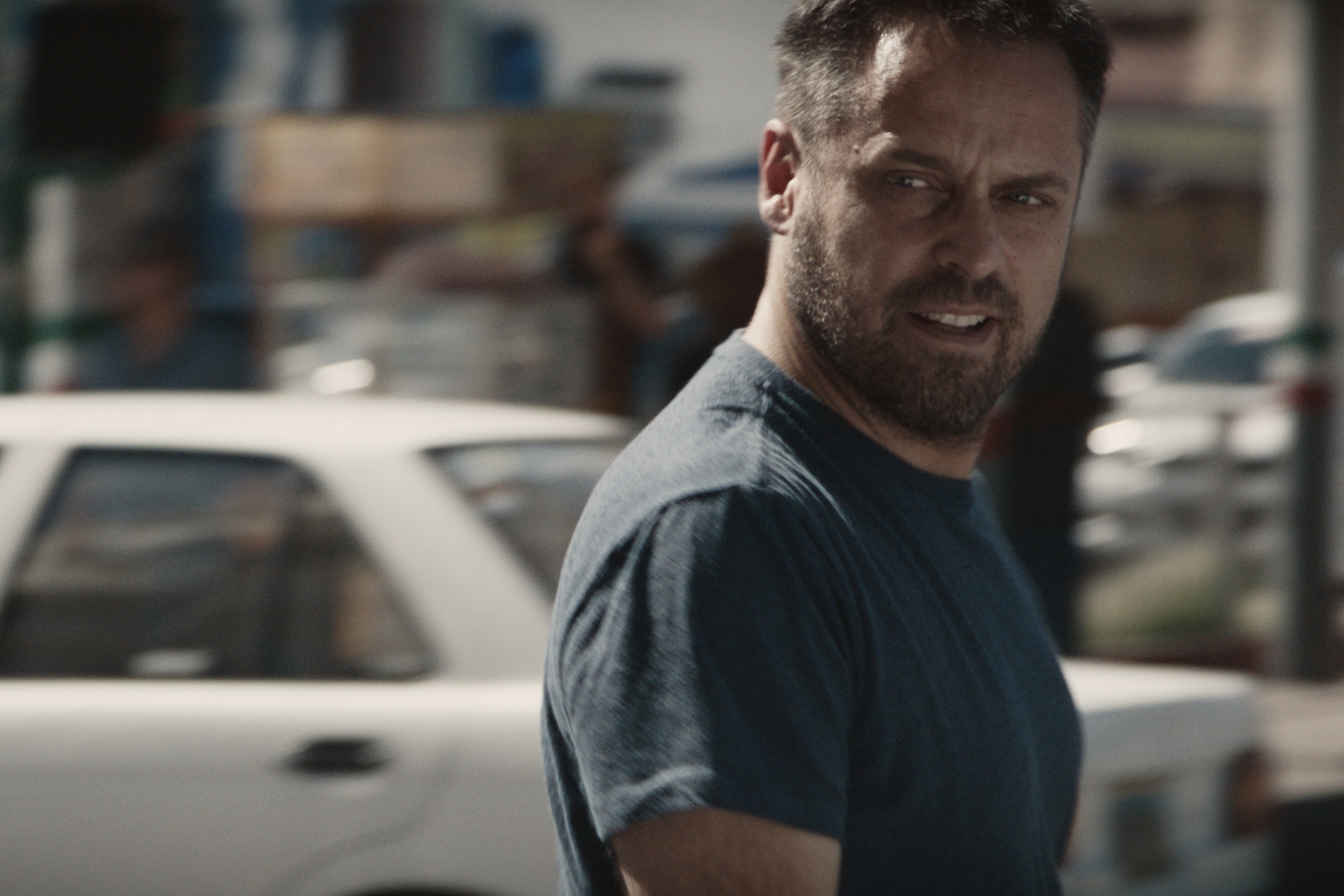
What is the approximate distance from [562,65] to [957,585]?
5.43 metres

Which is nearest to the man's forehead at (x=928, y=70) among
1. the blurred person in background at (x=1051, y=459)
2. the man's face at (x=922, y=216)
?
the man's face at (x=922, y=216)

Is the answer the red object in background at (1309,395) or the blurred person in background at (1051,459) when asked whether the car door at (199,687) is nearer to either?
the blurred person in background at (1051,459)

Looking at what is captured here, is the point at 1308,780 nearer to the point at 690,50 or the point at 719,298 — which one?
the point at 719,298

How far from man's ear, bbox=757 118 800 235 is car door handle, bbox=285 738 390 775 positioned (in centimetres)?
174

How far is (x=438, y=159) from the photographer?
6695mm

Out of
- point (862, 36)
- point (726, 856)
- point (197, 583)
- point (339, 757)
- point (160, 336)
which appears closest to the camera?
point (726, 856)

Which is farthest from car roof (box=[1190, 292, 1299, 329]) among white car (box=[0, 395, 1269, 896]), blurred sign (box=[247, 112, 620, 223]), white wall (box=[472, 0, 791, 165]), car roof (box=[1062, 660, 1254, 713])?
white car (box=[0, 395, 1269, 896])

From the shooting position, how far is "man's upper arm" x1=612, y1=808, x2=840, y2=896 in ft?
3.91

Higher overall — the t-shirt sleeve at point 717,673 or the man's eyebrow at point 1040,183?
the man's eyebrow at point 1040,183

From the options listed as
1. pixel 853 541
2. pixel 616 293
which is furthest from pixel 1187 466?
pixel 853 541

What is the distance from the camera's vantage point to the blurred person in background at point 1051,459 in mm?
6434

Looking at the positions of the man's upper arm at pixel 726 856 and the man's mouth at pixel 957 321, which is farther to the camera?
the man's mouth at pixel 957 321

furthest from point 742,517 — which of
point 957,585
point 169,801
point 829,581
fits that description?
point 169,801

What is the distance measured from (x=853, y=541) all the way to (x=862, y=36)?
1.37ft
